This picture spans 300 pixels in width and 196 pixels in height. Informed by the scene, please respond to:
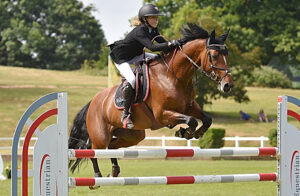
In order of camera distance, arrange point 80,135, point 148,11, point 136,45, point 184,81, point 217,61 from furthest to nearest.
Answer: point 80,135
point 136,45
point 148,11
point 184,81
point 217,61

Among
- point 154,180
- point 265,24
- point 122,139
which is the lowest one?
point 154,180

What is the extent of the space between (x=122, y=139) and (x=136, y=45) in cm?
134

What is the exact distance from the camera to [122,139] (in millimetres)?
7441

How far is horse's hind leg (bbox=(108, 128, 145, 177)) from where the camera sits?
7.20m

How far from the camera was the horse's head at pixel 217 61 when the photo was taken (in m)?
5.95

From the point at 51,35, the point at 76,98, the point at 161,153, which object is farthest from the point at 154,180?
the point at 51,35

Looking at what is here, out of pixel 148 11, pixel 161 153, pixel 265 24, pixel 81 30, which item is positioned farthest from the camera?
pixel 81 30

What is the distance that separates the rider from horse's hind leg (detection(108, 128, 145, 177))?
1.92ft

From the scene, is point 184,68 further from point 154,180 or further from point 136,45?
point 154,180

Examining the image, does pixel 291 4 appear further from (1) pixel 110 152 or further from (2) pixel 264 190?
(1) pixel 110 152

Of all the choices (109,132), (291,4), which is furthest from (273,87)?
(109,132)

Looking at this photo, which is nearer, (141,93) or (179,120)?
(179,120)

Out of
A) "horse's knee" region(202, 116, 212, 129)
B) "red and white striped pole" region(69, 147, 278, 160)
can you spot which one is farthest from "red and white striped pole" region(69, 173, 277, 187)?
"horse's knee" region(202, 116, 212, 129)

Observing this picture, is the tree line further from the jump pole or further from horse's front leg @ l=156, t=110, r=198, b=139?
the jump pole
